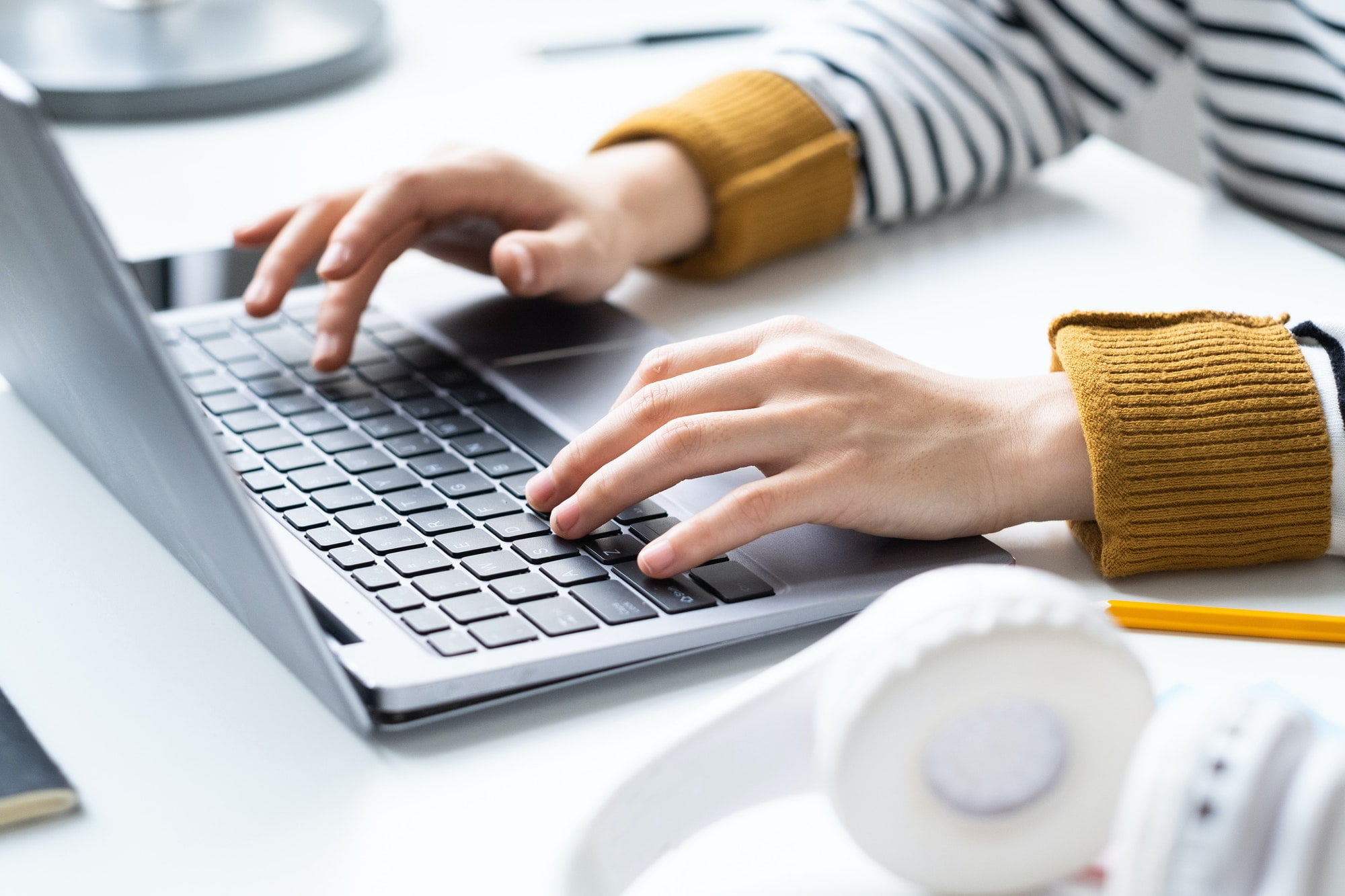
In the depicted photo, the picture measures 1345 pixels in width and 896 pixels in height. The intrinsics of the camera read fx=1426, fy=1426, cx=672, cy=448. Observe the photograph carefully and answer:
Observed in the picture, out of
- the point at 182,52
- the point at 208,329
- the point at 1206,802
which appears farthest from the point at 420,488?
the point at 182,52

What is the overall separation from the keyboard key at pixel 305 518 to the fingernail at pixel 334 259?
0.17m

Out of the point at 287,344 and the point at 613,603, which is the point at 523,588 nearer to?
the point at 613,603

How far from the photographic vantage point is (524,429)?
0.58 metres

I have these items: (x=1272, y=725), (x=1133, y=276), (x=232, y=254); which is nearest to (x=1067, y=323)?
(x=1133, y=276)

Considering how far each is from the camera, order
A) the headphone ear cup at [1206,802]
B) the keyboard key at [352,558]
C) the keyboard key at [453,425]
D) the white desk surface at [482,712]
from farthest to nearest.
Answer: the keyboard key at [453,425] → the keyboard key at [352,558] → the white desk surface at [482,712] → the headphone ear cup at [1206,802]

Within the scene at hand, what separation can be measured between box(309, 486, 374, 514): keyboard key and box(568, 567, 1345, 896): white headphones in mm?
213

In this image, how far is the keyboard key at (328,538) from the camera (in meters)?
0.48

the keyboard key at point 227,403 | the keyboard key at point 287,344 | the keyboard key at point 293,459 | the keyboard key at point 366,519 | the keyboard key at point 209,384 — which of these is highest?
the keyboard key at point 366,519

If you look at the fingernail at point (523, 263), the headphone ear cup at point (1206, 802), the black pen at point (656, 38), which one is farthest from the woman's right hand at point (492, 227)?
the headphone ear cup at point (1206, 802)

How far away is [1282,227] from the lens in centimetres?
84

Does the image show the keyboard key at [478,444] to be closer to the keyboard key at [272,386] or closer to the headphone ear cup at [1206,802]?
the keyboard key at [272,386]

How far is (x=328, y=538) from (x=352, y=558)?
2cm

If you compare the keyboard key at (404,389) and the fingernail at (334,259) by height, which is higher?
the fingernail at (334,259)

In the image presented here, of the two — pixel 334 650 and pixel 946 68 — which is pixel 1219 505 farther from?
pixel 946 68
